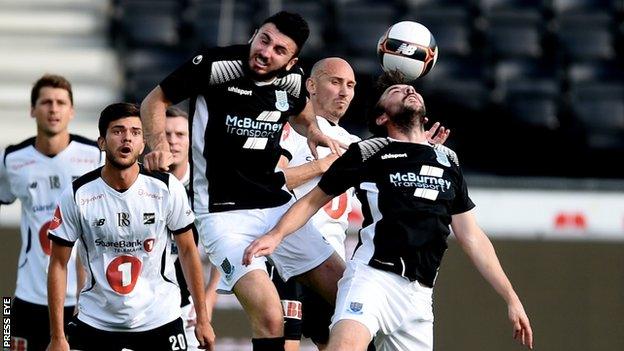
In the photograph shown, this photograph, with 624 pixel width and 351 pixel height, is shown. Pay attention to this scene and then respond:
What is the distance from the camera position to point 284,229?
6910 millimetres

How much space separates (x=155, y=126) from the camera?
7.20 meters

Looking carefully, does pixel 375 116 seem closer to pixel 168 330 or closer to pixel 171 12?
pixel 168 330

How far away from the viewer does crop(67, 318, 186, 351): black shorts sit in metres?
7.18

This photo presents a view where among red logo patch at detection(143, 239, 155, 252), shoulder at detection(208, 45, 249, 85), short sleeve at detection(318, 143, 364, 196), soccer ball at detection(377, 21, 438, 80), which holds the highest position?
soccer ball at detection(377, 21, 438, 80)

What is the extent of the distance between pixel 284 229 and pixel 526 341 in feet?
4.65

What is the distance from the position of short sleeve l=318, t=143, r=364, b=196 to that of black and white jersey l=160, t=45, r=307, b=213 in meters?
0.57

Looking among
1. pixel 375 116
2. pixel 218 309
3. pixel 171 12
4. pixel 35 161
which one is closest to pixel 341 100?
pixel 375 116

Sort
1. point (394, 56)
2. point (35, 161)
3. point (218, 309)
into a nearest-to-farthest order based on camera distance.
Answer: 1. point (394, 56)
2. point (35, 161)
3. point (218, 309)

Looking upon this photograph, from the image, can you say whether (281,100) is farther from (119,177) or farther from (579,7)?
(579,7)

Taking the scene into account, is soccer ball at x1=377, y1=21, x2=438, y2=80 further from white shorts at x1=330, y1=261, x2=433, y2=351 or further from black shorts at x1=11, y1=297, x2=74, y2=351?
black shorts at x1=11, y1=297, x2=74, y2=351

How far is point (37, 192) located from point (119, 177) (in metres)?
1.97

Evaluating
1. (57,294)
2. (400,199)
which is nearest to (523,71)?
(400,199)

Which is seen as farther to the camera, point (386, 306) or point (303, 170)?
point (303, 170)

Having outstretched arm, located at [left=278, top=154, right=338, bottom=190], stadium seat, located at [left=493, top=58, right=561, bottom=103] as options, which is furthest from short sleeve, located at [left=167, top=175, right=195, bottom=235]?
stadium seat, located at [left=493, top=58, right=561, bottom=103]
